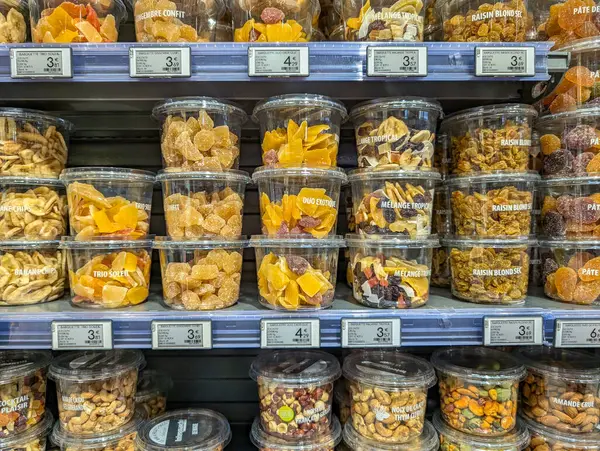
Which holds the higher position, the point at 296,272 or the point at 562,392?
the point at 296,272

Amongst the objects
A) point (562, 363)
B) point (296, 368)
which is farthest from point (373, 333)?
point (562, 363)

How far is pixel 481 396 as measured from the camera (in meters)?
1.13

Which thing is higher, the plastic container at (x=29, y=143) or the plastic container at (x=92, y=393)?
the plastic container at (x=29, y=143)

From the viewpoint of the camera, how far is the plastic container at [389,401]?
110 cm

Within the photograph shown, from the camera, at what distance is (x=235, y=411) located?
63.6 inches

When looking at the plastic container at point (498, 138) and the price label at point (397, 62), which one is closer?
the price label at point (397, 62)

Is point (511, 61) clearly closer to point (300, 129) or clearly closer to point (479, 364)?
point (300, 129)

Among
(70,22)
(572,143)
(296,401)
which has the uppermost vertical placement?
(70,22)

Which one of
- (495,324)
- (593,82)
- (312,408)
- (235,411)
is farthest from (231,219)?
(593,82)

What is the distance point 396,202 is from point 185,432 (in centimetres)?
88

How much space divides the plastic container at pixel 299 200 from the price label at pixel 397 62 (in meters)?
0.28

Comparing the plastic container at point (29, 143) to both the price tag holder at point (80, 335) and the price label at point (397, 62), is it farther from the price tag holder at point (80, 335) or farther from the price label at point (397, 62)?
the price label at point (397, 62)

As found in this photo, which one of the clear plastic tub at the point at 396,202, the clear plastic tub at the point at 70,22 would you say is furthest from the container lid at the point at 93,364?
the clear plastic tub at the point at 70,22

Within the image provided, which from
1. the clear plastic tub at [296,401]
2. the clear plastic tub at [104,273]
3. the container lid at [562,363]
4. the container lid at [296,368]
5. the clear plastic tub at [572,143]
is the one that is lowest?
the clear plastic tub at [296,401]
